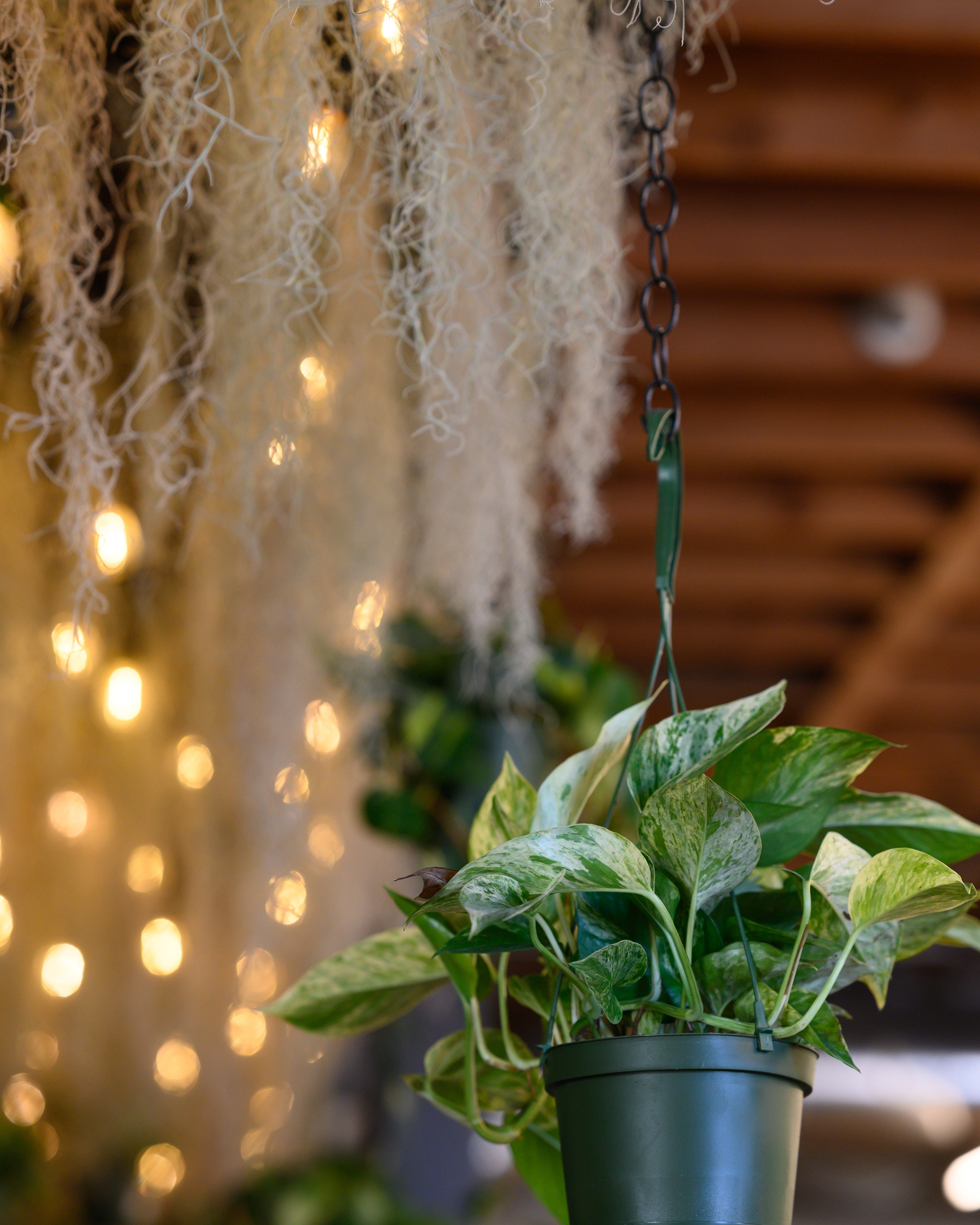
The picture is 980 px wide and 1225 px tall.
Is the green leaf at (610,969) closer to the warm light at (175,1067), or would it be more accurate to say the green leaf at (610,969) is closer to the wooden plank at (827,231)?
the wooden plank at (827,231)

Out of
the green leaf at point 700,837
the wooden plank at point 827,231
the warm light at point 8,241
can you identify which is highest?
the wooden plank at point 827,231

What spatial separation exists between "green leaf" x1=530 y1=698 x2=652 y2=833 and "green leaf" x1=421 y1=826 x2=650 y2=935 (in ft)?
0.23

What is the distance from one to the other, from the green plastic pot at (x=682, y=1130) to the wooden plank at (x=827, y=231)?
1474 mm

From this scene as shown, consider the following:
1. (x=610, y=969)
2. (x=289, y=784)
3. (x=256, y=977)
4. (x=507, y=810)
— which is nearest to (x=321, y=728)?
(x=289, y=784)

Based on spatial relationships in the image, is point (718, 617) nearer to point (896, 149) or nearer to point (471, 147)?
point (896, 149)

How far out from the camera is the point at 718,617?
3.19 meters

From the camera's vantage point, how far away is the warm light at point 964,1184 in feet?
14.3

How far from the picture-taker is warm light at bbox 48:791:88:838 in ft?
6.84

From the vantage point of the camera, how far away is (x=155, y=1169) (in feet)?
7.22

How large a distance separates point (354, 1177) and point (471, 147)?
1.87 m

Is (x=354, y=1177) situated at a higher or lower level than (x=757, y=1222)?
lower

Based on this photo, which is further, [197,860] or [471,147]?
[197,860]

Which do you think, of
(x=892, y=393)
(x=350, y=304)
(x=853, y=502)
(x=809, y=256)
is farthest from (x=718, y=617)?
(x=350, y=304)

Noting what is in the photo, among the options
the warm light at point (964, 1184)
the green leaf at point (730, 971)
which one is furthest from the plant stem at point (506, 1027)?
the warm light at point (964, 1184)
